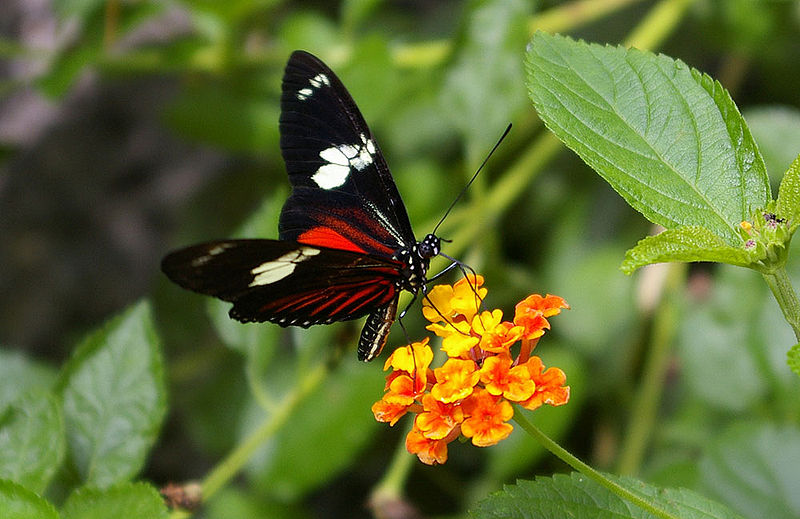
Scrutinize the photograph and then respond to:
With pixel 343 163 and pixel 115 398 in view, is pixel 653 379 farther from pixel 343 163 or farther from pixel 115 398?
pixel 115 398

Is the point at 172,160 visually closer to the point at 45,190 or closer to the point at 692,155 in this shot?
the point at 45,190

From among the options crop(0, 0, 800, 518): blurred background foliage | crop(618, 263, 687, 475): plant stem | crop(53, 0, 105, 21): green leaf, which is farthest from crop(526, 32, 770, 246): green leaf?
crop(53, 0, 105, 21): green leaf

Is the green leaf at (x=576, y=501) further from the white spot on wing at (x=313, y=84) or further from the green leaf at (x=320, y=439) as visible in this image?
the green leaf at (x=320, y=439)

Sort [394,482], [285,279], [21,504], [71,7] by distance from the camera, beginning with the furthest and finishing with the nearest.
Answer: [71,7] → [394,482] → [285,279] → [21,504]

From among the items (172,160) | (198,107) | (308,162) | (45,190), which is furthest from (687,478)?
(45,190)

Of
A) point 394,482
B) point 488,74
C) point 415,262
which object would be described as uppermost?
point 488,74

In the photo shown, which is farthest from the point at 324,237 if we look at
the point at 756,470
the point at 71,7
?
the point at 71,7
